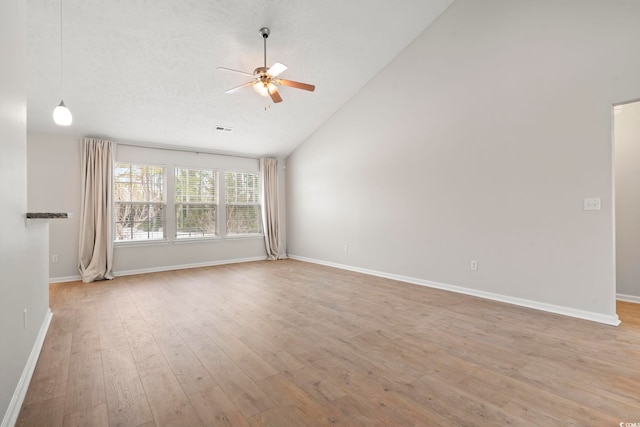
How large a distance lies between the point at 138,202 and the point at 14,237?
4409mm

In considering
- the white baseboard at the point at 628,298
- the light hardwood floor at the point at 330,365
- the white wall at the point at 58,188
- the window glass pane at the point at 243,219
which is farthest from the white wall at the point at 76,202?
the white baseboard at the point at 628,298

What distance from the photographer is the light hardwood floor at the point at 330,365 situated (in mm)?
1692

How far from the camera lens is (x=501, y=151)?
12.4 feet

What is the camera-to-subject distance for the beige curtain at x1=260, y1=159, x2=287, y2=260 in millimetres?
7309

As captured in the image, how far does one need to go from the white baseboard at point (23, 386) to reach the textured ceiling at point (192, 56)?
3186 millimetres

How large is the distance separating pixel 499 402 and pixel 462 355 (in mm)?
591

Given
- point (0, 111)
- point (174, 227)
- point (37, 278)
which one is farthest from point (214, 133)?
point (0, 111)

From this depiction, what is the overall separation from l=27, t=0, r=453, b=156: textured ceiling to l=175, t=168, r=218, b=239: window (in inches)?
35.6

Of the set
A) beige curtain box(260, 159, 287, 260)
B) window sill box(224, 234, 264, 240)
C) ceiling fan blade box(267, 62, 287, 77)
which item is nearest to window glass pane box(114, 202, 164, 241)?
window sill box(224, 234, 264, 240)

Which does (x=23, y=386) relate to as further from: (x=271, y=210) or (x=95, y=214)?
(x=271, y=210)

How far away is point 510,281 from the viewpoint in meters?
3.71

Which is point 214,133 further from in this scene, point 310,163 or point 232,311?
point 232,311

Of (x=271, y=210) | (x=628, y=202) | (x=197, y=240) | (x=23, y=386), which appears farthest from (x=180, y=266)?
(x=628, y=202)

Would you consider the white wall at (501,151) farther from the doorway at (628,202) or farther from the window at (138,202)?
the window at (138,202)
